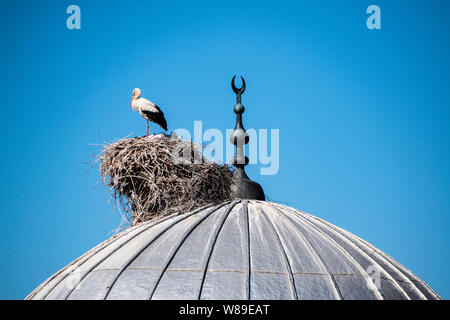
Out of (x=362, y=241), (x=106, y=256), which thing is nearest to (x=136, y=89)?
(x=106, y=256)

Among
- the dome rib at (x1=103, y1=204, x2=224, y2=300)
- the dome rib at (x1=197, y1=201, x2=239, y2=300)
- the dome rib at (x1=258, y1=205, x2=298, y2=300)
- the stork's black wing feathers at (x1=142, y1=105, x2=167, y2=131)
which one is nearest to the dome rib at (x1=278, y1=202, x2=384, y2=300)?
the dome rib at (x1=258, y1=205, x2=298, y2=300)

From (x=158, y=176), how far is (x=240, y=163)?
2694 mm

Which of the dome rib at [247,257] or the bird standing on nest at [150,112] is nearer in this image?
the dome rib at [247,257]

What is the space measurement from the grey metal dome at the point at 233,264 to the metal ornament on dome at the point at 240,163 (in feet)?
3.96

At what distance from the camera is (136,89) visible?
13945 mm

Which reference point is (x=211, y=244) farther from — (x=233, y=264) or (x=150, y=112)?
(x=150, y=112)

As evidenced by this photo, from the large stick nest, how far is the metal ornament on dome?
899mm

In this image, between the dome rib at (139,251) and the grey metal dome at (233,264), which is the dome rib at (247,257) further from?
the dome rib at (139,251)

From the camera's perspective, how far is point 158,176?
11.0 m

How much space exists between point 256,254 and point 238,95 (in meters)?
5.77

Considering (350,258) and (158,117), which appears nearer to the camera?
(350,258)

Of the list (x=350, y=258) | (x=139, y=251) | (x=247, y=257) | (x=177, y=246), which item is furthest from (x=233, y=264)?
(x=350, y=258)

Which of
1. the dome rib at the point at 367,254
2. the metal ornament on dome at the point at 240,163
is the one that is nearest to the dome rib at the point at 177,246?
the metal ornament on dome at the point at 240,163

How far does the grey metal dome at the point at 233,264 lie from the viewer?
879 cm
